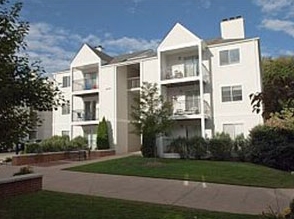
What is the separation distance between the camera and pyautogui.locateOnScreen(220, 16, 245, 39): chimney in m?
31.0

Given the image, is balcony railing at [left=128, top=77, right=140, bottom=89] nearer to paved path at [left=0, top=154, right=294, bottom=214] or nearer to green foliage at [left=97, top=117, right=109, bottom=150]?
green foliage at [left=97, top=117, right=109, bottom=150]

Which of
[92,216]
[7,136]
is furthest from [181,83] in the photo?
[7,136]

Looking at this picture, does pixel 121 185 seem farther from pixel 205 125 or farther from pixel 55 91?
pixel 205 125

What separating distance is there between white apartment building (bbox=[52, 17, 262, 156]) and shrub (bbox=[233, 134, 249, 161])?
1.90 metres

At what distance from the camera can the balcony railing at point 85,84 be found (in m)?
34.8

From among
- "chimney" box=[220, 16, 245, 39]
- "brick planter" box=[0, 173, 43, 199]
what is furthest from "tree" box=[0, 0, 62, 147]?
"chimney" box=[220, 16, 245, 39]

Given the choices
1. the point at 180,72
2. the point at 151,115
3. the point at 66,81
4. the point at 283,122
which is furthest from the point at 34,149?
the point at 283,122

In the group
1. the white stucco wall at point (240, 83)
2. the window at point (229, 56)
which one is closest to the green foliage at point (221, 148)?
the white stucco wall at point (240, 83)

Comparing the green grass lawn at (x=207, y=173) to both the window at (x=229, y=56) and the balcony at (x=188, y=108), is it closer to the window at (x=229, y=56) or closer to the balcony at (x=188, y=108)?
the balcony at (x=188, y=108)

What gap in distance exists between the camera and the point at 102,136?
31359 mm

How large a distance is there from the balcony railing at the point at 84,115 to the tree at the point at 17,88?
27612 millimetres

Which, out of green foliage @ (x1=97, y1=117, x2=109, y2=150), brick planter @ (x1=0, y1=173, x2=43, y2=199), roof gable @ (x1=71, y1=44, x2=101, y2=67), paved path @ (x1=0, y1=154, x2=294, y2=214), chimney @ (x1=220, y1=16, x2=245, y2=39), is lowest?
paved path @ (x1=0, y1=154, x2=294, y2=214)

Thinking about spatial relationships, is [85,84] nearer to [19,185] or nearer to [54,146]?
[54,146]

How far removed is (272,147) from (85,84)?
65.9 feet
